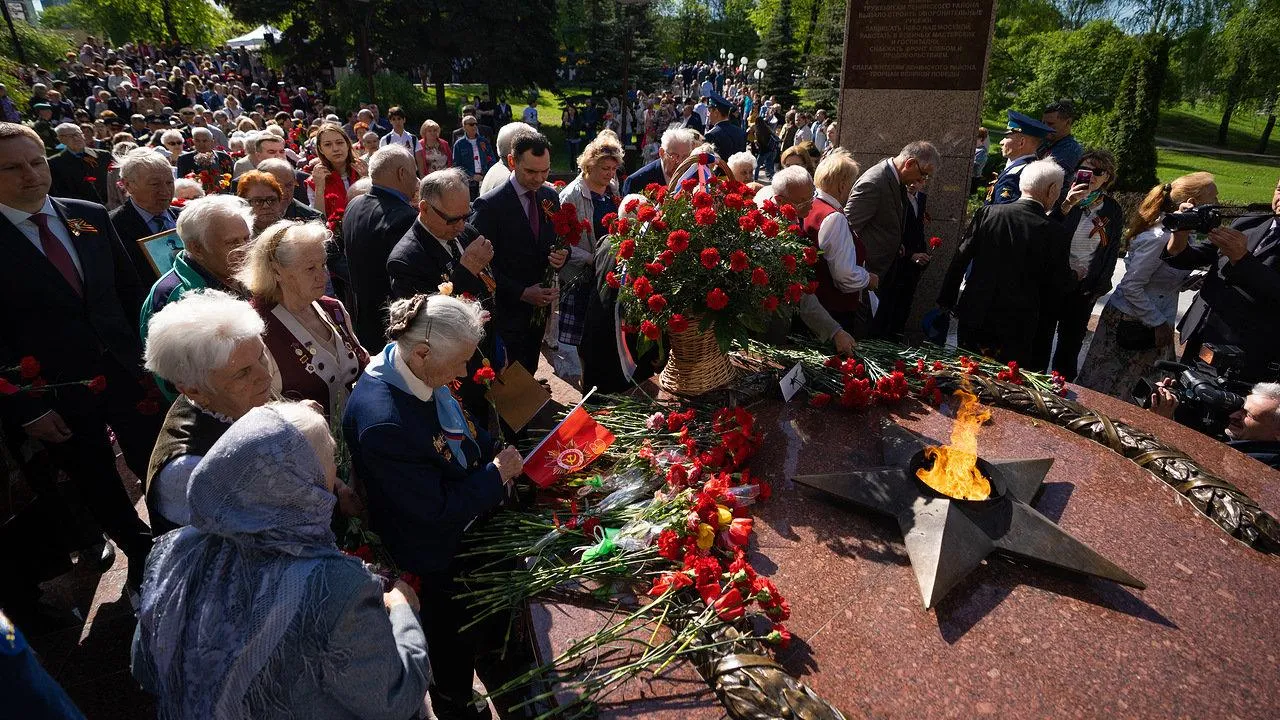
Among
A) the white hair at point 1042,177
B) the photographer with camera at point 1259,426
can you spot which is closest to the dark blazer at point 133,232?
the white hair at point 1042,177

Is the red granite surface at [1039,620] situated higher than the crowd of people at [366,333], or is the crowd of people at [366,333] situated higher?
the crowd of people at [366,333]

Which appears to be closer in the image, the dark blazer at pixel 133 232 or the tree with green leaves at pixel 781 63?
the dark blazer at pixel 133 232

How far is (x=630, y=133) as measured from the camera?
69.5 feet

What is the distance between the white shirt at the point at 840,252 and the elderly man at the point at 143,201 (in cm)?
415

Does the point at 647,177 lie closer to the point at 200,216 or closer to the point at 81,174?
the point at 200,216

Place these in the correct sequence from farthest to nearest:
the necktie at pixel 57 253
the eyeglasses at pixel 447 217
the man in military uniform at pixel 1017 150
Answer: the man in military uniform at pixel 1017 150
the eyeglasses at pixel 447 217
the necktie at pixel 57 253

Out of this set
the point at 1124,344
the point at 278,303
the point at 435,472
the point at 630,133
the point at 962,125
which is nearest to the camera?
the point at 435,472

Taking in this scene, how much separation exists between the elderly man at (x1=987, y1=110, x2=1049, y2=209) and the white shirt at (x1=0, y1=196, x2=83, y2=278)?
22.2 ft

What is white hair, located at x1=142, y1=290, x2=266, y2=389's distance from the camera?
2.18 m

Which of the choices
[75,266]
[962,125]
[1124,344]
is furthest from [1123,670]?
[962,125]

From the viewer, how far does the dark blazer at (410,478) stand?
2.29m

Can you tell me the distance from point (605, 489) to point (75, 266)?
3.10 metres

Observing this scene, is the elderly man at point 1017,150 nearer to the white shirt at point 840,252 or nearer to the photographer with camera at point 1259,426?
the white shirt at point 840,252

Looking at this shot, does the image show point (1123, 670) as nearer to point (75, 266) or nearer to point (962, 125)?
point (75, 266)
